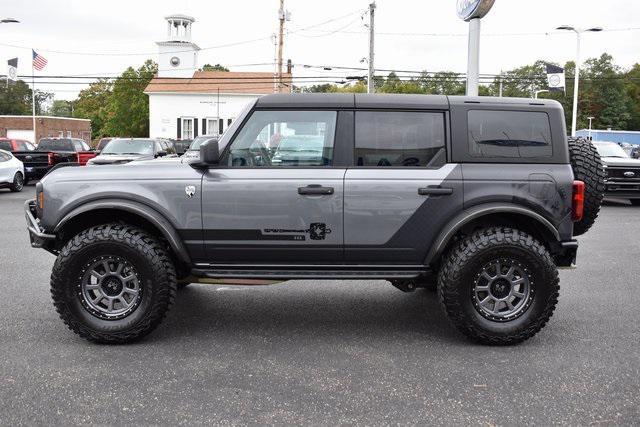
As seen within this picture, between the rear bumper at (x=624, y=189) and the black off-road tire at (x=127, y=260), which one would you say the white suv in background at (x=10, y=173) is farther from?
the rear bumper at (x=624, y=189)

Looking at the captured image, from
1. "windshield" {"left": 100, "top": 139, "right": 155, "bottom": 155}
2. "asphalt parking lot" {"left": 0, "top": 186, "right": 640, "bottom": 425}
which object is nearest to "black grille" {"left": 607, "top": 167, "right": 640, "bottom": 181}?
"asphalt parking lot" {"left": 0, "top": 186, "right": 640, "bottom": 425}

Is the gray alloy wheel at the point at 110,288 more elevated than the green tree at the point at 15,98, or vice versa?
the green tree at the point at 15,98

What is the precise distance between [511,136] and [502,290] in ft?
4.00

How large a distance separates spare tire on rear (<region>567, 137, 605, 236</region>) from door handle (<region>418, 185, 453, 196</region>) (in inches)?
46.7

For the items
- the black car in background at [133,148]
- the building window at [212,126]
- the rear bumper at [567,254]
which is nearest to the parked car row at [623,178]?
the rear bumper at [567,254]

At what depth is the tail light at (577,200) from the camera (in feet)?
15.7

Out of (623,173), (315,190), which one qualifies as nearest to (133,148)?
(623,173)

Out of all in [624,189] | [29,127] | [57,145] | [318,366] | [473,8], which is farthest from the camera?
[29,127]

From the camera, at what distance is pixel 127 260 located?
4.75m

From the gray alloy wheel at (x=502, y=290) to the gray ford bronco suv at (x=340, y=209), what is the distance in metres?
0.01

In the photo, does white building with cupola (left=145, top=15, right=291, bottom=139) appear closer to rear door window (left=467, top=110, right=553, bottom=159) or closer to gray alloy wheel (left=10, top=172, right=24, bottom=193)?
gray alloy wheel (left=10, top=172, right=24, bottom=193)

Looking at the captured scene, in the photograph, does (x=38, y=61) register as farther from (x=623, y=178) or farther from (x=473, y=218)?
(x=473, y=218)

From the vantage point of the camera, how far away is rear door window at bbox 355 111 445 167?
15.9 feet

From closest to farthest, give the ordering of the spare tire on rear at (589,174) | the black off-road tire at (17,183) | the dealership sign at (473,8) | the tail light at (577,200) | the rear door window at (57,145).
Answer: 1. the tail light at (577,200)
2. the spare tire on rear at (589,174)
3. the dealership sign at (473,8)
4. the black off-road tire at (17,183)
5. the rear door window at (57,145)
